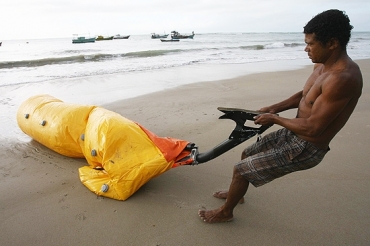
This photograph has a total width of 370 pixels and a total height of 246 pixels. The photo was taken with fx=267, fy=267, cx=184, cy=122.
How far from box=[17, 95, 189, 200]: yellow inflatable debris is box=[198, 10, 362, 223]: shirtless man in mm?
822

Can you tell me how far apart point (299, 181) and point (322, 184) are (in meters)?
0.24

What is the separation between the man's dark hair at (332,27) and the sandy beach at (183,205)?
5.08 ft

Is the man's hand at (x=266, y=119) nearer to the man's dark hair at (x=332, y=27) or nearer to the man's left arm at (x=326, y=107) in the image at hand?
the man's left arm at (x=326, y=107)

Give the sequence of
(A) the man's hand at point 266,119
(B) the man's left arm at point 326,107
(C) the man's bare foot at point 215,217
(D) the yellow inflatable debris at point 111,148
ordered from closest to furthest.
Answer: (B) the man's left arm at point 326,107 < (A) the man's hand at point 266,119 < (C) the man's bare foot at point 215,217 < (D) the yellow inflatable debris at point 111,148

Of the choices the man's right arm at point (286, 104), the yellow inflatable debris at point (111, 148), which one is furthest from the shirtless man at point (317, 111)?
the yellow inflatable debris at point (111, 148)

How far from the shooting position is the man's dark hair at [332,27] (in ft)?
5.94

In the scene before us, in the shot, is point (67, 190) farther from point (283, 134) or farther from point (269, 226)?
point (283, 134)

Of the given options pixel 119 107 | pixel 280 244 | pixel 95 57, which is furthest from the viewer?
pixel 95 57

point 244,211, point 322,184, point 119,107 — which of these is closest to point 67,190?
point 244,211

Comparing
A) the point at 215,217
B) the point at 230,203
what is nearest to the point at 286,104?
the point at 230,203

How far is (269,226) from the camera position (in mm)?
2375

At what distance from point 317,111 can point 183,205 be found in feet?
4.99

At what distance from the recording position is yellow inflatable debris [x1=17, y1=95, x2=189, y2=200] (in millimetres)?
2617

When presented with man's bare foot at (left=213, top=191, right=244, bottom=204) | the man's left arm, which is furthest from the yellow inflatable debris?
the man's left arm
